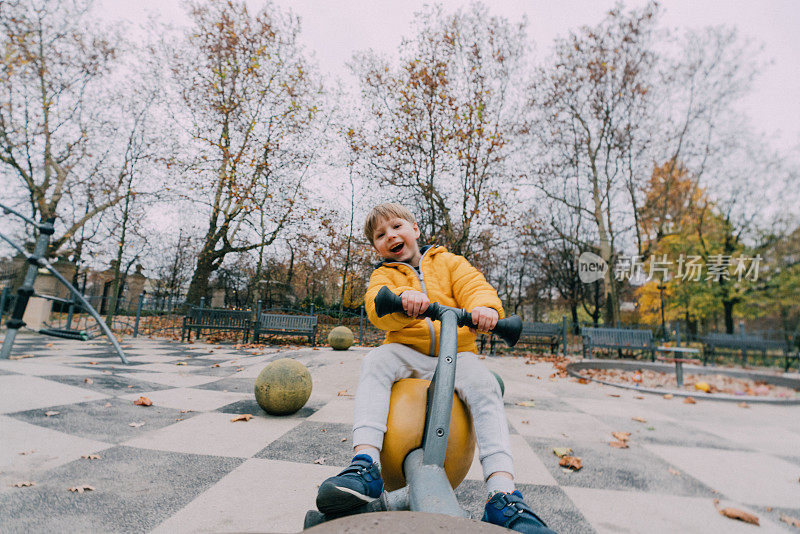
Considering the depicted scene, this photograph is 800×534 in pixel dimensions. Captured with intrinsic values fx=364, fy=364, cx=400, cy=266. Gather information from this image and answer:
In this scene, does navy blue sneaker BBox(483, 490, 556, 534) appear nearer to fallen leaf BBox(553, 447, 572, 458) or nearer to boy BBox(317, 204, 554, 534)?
boy BBox(317, 204, 554, 534)

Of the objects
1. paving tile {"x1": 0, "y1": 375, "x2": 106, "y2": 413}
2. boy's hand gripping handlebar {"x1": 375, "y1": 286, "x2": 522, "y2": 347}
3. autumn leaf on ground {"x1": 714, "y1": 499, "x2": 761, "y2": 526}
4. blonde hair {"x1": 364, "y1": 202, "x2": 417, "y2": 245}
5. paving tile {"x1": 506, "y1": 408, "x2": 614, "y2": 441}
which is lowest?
paving tile {"x1": 506, "y1": 408, "x2": 614, "y2": 441}

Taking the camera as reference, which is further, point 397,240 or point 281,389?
point 281,389

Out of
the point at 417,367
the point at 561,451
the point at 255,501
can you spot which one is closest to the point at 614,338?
the point at 561,451

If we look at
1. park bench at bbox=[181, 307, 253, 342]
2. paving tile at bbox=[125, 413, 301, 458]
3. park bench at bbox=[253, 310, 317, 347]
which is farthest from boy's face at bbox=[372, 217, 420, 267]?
park bench at bbox=[181, 307, 253, 342]

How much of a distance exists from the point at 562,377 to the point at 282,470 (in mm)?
7088

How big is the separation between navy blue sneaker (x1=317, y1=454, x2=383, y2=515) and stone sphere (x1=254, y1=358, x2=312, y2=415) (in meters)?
2.68

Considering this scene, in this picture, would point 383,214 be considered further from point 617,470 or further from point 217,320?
point 217,320

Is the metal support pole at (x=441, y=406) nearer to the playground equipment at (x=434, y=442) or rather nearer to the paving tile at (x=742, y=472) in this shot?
the playground equipment at (x=434, y=442)

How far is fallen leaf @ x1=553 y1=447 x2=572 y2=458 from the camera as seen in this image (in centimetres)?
308

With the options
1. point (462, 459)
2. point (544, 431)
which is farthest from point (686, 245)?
point (462, 459)

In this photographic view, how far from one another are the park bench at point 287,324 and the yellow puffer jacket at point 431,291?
9479 millimetres

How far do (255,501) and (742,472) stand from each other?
3726mm

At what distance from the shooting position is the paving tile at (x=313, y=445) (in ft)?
8.86

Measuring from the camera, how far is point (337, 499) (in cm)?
118
